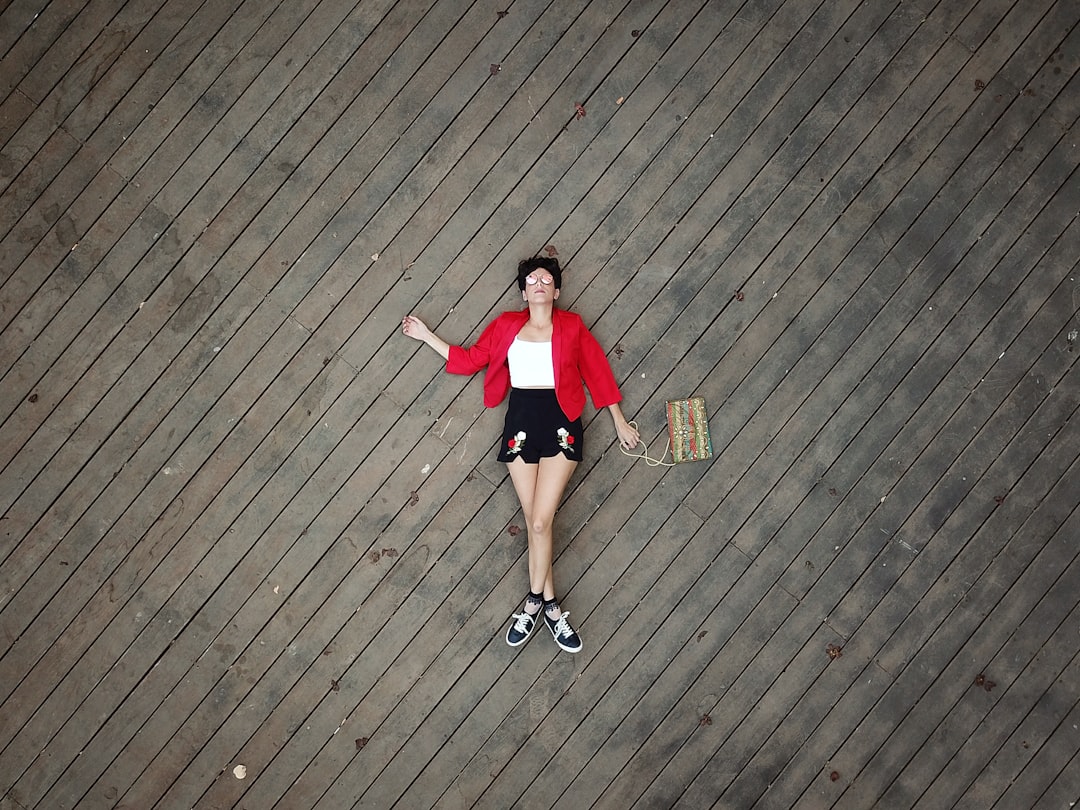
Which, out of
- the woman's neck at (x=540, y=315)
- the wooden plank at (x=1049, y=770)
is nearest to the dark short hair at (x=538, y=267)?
the woman's neck at (x=540, y=315)

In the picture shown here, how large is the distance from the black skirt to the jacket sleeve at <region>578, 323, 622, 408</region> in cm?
23

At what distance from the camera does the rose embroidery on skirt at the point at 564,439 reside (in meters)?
4.08

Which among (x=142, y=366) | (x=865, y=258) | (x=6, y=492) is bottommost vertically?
(x=6, y=492)

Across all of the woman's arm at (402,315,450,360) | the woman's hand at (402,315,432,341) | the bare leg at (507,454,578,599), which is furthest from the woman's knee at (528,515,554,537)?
the woman's hand at (402,315,432,341)

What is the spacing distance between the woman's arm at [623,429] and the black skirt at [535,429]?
0.98ft

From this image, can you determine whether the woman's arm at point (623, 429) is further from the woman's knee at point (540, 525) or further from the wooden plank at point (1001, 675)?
the wooden plank at point (1001, 675)

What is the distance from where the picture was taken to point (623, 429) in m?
4.18

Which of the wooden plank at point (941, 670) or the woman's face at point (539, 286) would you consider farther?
the wooden plank at point (941, 670)

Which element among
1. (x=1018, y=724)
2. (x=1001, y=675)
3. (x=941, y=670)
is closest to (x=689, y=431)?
(x=941, y=670)

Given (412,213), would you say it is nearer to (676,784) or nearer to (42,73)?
(42,73)

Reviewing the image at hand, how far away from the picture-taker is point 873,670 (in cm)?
431

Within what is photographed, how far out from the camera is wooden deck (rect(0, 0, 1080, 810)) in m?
4.16

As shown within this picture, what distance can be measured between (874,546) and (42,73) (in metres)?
5.57

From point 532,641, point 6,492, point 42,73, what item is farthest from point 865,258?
point 6,492
